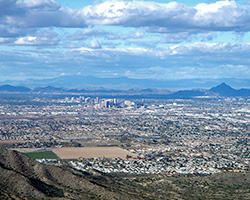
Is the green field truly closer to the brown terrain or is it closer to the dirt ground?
the dirt ground

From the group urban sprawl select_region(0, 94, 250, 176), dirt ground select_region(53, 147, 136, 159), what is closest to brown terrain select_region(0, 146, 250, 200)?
urban sprawl select_region(0, 94, 250, 176)

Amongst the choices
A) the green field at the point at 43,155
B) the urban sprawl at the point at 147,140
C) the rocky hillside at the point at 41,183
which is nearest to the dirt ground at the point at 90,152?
the green field at the point at 43,155

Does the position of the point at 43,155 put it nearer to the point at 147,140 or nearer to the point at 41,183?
the point at 147,140

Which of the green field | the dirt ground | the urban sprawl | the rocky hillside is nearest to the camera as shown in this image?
the rocky hillside

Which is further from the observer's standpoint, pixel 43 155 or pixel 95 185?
pixel 43 155

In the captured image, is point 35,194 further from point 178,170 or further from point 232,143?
point 232,143

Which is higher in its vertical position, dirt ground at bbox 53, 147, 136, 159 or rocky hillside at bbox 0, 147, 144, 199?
rocky hillside at bbox 0, 147, 144, 199

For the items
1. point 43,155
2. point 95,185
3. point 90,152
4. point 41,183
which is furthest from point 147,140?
point 41,183

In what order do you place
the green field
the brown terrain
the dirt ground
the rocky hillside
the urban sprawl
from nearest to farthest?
the rocky hillside < the brown terrain < the urban sprawl < the green field < the dirt ground
